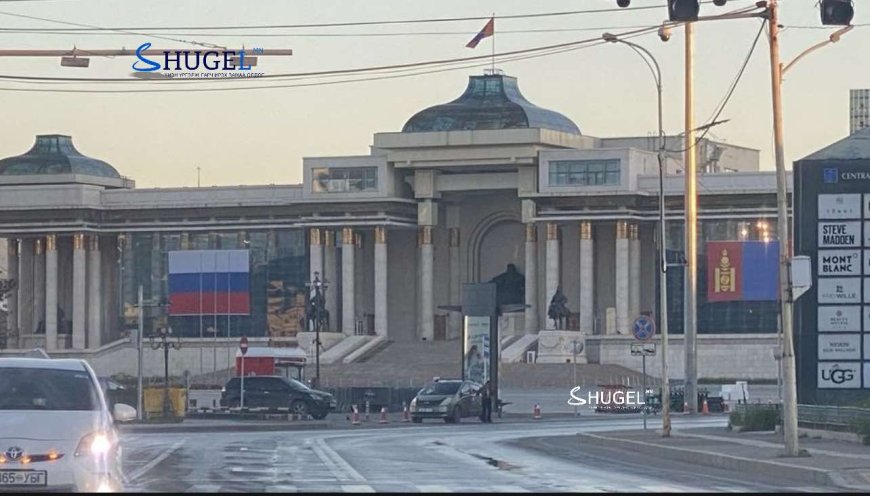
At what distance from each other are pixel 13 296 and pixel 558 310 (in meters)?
34.7

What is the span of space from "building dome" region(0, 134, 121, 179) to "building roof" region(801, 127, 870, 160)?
78.3m

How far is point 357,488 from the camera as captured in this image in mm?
23141

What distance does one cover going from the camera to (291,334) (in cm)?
10550

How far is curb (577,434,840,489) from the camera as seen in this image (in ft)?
86.7

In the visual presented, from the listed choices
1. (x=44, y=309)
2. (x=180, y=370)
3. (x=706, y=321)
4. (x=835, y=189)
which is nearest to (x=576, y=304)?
(x=706, y=321)

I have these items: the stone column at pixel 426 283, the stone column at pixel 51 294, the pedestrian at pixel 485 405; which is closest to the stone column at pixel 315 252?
the stone column at pixel 426 283

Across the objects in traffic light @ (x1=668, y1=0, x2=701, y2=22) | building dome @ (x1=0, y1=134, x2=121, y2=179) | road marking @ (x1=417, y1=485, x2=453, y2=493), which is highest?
building dome @ (x1=0, y1=134, x2=121, y2=179)

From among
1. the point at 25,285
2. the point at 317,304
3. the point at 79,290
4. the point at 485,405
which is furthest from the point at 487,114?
the point at 485,405

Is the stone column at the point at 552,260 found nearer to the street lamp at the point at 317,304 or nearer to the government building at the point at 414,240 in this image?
the government building at the point at 414,240

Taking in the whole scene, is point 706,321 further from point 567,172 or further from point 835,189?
point 835,189

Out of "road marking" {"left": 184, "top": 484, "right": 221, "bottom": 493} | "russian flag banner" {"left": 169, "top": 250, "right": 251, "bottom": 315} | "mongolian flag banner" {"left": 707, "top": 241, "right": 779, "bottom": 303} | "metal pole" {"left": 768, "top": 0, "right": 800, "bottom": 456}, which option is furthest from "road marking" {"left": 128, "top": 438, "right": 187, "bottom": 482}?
"russian flag banner" {"left": 169, "top": 250, "right": 251, "bottom": 315}

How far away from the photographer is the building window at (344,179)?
338ft

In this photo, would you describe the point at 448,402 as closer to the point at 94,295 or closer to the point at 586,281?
the point at 586,281

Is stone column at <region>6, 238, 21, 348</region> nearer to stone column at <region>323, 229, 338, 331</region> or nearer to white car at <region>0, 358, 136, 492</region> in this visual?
stone column at <region>323, 229, 338, 331</region>
